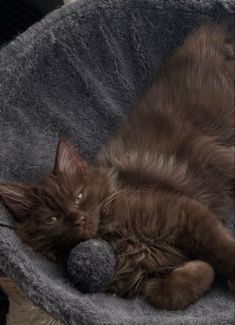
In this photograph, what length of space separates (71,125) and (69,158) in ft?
1.64

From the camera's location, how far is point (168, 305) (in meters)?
1.40

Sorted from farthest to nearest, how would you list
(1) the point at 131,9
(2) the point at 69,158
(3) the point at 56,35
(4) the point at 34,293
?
1. (1) the point at 131,9
2. (3) the point at 56,35
3. (2) the point at 69,158
4. (4) the point at 34,293

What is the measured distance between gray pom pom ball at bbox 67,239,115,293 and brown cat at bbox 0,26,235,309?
48mm

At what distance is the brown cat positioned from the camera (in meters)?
1.48

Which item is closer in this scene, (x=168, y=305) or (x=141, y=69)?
(x=168, y=305)

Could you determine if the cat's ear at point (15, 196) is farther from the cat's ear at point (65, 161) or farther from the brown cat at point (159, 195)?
the cat's ear at point (65, 161)

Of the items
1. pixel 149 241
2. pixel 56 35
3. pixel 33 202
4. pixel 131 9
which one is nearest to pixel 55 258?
pixel 33 202

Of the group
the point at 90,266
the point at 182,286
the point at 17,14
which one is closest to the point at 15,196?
the point at 90,266

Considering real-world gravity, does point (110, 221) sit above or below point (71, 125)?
below

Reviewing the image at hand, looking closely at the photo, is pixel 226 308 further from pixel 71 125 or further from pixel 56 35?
pixel 56 35

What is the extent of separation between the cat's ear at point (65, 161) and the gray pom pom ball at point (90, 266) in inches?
9.5

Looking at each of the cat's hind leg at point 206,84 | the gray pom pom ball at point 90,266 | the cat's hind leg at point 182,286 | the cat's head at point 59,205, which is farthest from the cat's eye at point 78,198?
the cat's hind leg at point 206,84

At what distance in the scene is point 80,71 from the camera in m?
2.11

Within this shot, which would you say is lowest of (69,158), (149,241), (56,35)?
(149,241)
